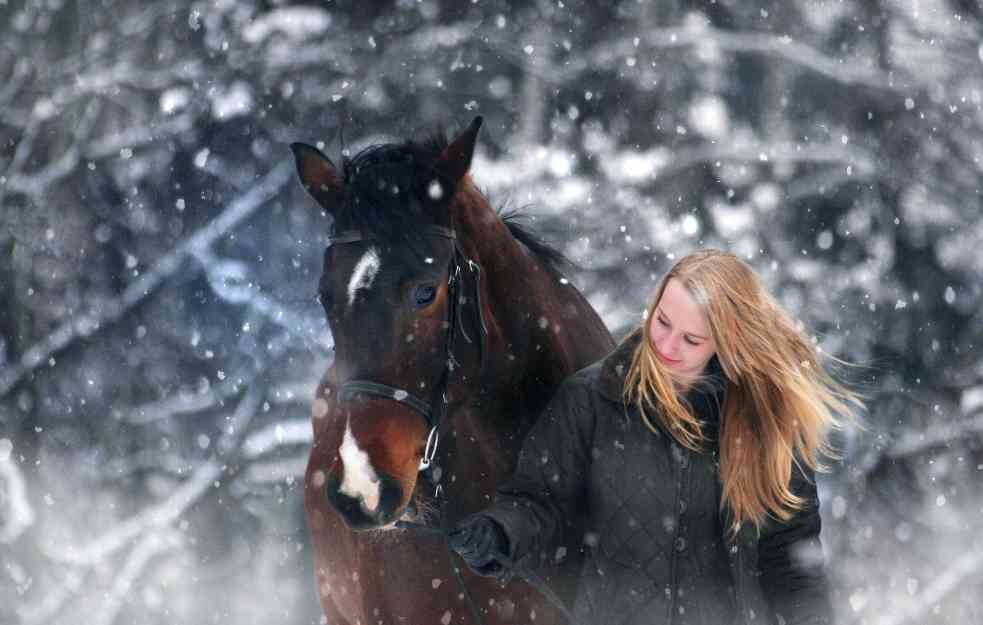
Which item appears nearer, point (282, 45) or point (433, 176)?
point (433, 176)

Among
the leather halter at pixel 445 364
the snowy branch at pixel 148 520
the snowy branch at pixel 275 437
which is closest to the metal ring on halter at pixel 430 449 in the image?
the leather halter at pixel 445 364

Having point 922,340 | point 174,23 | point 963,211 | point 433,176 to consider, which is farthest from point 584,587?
point 174,23

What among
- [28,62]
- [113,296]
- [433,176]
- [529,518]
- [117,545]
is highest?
[433,176]

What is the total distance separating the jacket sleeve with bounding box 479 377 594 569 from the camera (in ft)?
5.95

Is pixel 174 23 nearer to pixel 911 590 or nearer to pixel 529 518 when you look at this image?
pixel 529 518

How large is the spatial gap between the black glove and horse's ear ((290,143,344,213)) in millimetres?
735

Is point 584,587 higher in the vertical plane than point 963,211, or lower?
higher

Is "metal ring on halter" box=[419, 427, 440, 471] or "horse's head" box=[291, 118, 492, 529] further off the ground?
"horse's head" box=[291, 118, 492, 529]

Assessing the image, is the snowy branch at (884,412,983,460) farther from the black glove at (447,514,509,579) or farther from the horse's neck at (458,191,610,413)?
the black glove at (447,514,509,579)

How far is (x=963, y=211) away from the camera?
3.82m

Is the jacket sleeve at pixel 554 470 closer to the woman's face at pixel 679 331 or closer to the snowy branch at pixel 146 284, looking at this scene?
the woman's face at pixel 679 331

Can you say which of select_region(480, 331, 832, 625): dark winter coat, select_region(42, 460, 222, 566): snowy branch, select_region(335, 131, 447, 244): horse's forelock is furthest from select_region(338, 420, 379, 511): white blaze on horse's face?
select_region(42, 460, 222, 566): snowy branch

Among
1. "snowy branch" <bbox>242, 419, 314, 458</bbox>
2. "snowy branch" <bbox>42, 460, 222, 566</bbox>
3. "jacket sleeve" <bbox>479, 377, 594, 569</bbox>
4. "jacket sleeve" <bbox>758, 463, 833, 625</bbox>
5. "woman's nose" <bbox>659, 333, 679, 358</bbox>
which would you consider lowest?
"snowy branch" <bbox>42, 460, 222, 566</bbox>

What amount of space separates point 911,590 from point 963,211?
158cm
